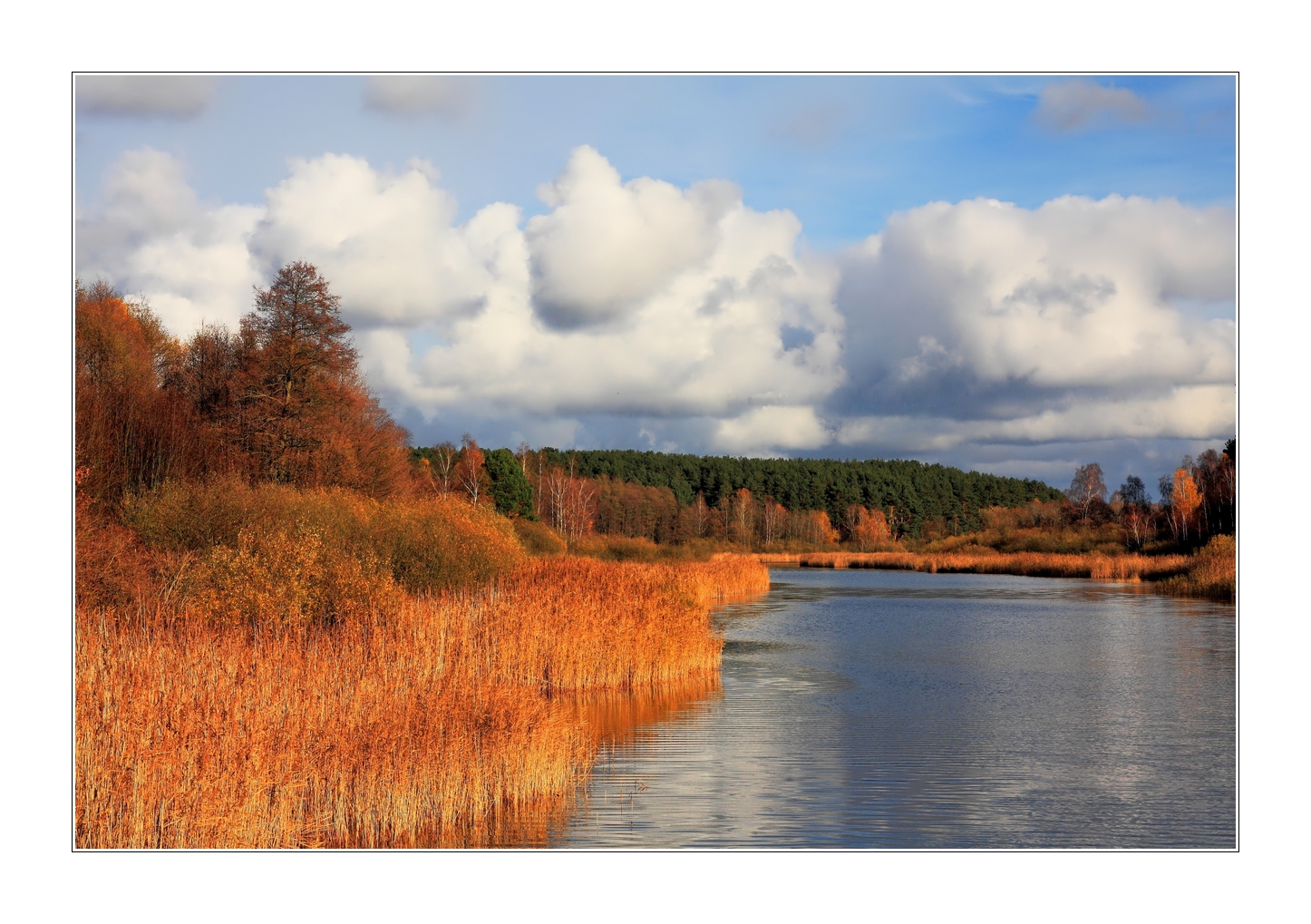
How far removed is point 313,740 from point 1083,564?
62641 millimetres

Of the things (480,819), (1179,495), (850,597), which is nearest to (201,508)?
(480,819)

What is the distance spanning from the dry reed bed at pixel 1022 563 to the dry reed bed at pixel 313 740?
48.9 metres

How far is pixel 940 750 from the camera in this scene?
635 inches

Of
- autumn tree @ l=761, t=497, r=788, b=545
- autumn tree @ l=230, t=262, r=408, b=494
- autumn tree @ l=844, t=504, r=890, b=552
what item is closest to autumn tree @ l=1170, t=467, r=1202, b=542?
autumn tree @ l=844, t=504, r=890, b=552

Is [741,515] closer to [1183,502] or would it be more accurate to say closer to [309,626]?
[1183,502]

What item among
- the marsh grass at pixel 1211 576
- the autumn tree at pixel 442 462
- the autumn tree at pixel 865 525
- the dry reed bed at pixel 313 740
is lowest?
the autumn tree at pixel 865 525

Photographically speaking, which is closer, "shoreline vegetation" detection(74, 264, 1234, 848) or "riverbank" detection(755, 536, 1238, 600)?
"shoreline vegetation" detection(74, 264, 1234, 848)

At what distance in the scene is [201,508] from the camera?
2291 cm

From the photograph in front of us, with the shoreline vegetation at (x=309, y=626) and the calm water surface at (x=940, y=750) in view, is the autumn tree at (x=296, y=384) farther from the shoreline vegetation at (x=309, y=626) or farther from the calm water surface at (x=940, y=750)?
the calm water surface at (x=940, y=750)

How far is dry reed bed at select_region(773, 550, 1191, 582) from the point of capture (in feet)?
192

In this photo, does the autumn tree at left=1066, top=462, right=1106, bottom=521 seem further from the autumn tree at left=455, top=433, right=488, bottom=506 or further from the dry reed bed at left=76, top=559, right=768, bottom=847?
the dry reed bed at left=76, top=559, right=768, bottom=847

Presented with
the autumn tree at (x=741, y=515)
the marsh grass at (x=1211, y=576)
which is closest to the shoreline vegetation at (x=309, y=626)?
the marsh grass at (x=1211, y=576)

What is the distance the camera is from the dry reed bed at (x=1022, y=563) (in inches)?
2301
